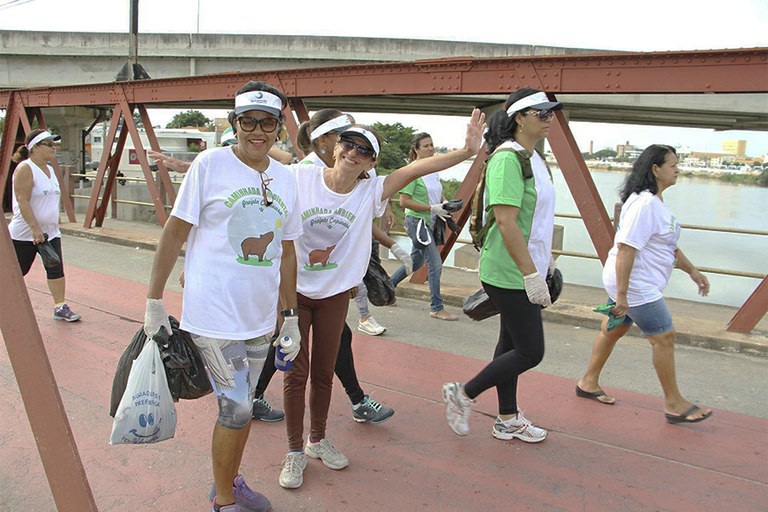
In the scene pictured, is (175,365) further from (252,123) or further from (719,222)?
(719,222)

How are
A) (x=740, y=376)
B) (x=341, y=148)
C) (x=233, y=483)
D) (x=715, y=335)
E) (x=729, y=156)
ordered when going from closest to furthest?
1. (x=233, y=483)
2. (x=341, y=148)
3. (x=740, y=376)
4. (x=715, y=335)
5. (x=729, y=156)

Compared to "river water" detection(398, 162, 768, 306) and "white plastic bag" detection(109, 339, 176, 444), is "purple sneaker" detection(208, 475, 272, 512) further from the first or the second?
"river water" detection(398, 162, 768, 306)

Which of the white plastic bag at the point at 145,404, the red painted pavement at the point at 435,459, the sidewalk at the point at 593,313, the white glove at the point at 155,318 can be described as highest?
the white glove at the point at 155,318

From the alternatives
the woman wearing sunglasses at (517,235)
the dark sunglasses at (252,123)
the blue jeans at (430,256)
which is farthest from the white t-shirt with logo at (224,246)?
the blue jeans at (430,256)

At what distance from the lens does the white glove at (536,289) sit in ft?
10.6

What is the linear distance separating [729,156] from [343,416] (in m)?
8.29

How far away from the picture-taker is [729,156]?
9.67 meters

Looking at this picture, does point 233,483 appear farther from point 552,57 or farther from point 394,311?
point 552,57

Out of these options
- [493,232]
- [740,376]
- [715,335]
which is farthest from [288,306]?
[715,335]

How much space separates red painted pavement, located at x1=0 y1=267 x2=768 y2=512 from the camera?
3.09 metres

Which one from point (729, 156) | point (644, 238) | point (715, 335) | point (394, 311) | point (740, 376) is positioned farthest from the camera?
point (729, 156)

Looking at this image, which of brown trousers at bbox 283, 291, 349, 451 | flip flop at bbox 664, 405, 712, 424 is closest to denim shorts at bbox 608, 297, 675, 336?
flip flop at bbox 664, 405, 712, 424

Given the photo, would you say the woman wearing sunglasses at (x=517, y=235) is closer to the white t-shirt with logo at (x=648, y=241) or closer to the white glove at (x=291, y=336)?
the white t-shirt with logo at (x=648, y=241)

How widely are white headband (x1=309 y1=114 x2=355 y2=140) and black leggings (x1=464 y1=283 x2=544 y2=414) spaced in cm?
118
